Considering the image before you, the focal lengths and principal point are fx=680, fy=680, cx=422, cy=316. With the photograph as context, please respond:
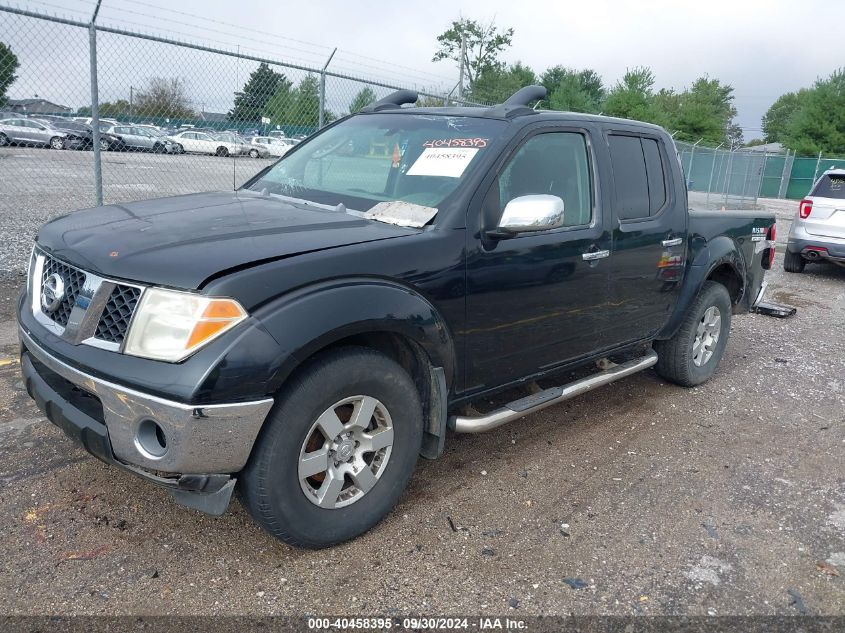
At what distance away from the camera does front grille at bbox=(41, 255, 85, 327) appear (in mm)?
2693

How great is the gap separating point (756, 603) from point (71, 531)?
287 centimetres

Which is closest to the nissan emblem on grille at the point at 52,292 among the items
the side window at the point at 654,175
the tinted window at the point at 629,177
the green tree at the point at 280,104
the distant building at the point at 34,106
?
the tinted window at the point at 629,177

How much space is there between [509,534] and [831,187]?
31.4 ft

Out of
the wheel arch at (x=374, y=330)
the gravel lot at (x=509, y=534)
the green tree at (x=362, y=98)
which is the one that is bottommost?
the gravel lot at (x=509, y=534)

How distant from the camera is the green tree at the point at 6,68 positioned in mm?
5973

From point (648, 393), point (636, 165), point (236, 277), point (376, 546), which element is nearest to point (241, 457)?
point (236, 277)

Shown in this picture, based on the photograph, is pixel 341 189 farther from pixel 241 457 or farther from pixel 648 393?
pixel 648 393

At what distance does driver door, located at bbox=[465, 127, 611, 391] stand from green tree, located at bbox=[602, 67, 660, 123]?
4818 centimetres

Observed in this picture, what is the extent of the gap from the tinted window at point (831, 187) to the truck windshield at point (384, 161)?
870cm

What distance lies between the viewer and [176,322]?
2395 mm

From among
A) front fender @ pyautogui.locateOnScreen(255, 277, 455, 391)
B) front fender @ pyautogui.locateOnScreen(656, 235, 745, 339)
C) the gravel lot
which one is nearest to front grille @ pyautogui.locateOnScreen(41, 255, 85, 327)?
front fender @ pyautogui.locateOnScreen(255, 277, 455, 391)

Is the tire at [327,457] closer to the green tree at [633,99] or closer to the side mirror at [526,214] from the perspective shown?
the side mirror at [526,214]

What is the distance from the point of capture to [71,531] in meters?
2.93

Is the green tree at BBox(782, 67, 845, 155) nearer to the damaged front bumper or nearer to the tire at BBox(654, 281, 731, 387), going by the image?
the tire at BBox(654, 281, 731, 387)
